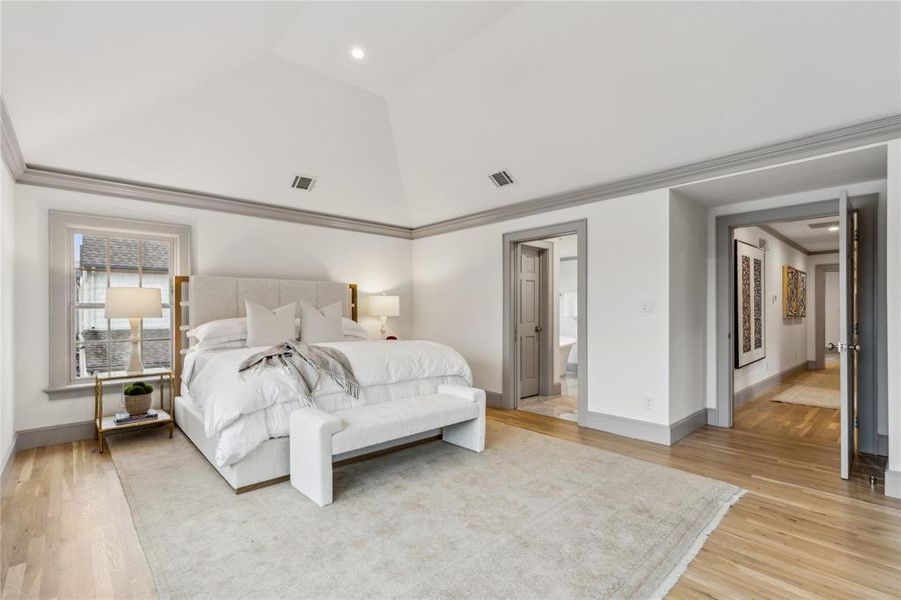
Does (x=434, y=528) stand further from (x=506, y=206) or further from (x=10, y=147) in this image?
(x=10, y=147)

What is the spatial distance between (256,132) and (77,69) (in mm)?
1469

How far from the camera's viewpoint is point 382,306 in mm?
5703

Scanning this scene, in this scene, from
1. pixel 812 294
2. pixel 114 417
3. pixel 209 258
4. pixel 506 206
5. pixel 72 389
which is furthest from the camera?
pixel 812 294

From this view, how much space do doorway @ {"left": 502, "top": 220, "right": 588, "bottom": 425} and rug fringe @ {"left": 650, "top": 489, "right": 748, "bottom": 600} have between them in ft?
5.87

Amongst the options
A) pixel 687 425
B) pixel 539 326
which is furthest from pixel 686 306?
pixel 539 326

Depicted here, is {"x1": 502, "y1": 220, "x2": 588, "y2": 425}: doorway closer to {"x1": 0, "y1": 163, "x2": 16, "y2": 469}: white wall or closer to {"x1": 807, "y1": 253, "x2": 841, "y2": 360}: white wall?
{"x1": 0, "y1": 163, "x2": 16, "y2": 469}: white wall

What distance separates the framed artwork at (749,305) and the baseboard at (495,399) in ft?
9.07

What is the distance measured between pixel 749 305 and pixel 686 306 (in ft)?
7.51

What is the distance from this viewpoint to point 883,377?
3.59 meters

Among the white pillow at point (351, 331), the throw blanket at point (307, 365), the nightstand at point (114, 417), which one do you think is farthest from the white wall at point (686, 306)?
the nightstand at point (114, 417)

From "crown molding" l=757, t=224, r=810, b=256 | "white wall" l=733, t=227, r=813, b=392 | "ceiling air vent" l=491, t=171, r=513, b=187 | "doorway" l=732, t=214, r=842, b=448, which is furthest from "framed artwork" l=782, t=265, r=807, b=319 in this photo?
"ceiling air vent" l=491, t=171, r=513, b=187

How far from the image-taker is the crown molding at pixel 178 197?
380cm

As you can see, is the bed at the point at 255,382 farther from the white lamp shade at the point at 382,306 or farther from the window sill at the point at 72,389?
the window sill at the point at 72,389

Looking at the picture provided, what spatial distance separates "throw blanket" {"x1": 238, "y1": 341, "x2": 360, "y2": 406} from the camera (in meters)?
3.12
